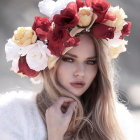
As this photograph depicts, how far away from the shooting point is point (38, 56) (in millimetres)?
3482

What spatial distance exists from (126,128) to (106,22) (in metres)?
0.69

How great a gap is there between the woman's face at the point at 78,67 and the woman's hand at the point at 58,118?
0.09m

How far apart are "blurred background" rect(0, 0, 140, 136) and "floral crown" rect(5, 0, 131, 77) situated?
2025mm

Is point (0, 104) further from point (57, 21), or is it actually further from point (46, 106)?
point (57, 21)

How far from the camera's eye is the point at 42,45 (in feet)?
11.4

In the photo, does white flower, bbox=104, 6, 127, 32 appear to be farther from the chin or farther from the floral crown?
the chin

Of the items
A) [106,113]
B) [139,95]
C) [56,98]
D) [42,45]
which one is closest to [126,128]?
[106,113]

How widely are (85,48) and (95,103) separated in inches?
15.9

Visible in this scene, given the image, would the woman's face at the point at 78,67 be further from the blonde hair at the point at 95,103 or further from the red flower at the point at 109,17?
the red flower at the point at 109,17

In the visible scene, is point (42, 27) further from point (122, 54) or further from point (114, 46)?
point (122, 54)

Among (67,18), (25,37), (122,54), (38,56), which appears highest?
(122,54)

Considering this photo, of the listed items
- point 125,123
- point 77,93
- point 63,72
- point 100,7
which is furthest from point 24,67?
point 125,123

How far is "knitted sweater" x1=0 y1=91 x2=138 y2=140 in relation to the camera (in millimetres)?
3393

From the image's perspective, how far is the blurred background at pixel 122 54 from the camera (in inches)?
251
